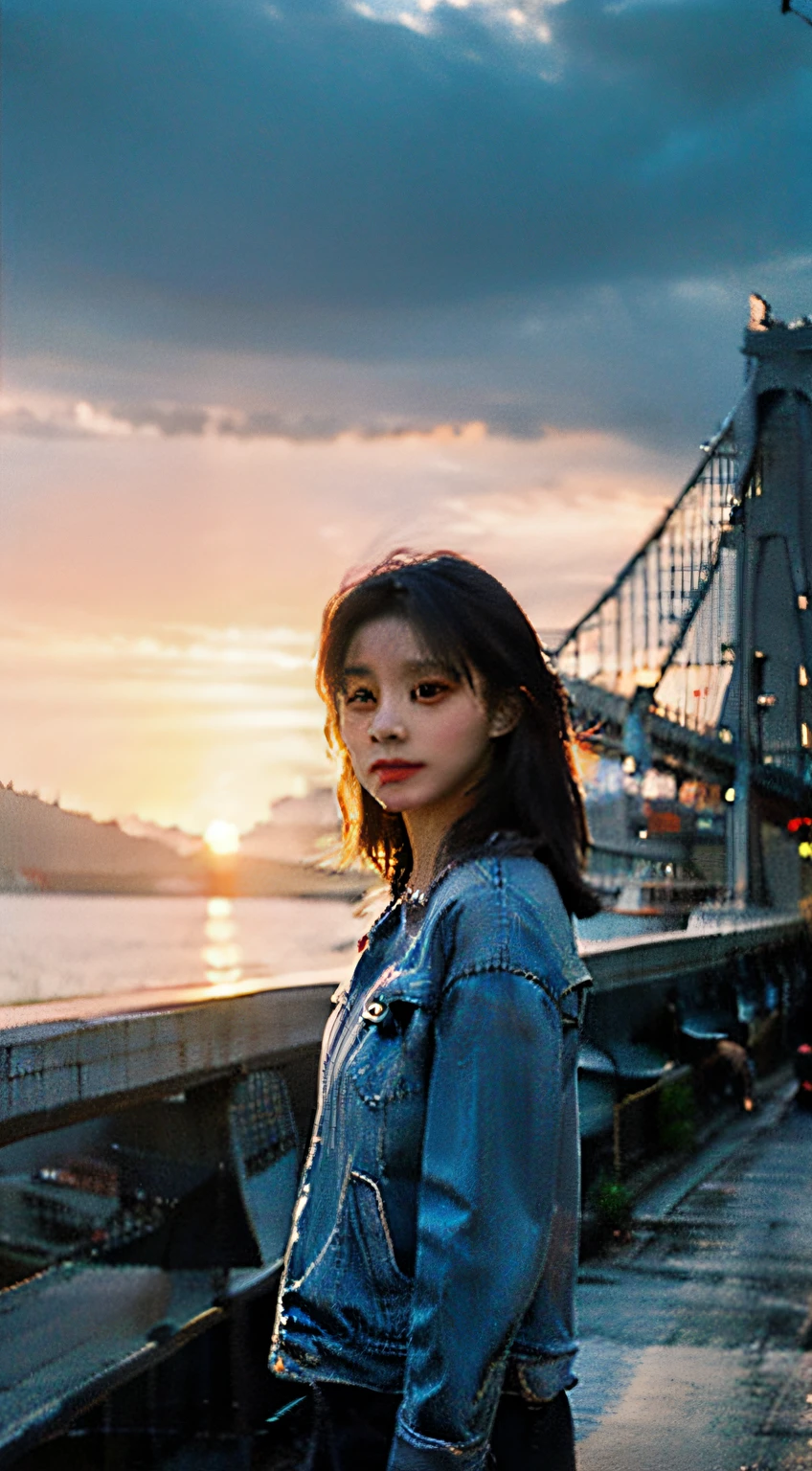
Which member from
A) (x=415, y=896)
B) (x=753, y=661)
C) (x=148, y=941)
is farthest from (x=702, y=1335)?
(x=148, y=941)

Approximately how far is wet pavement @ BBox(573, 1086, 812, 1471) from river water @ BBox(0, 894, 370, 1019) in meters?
→ 20.3

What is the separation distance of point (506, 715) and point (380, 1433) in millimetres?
771

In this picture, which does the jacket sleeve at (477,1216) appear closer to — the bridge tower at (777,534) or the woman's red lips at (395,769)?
the woman's red lips at (395,769)

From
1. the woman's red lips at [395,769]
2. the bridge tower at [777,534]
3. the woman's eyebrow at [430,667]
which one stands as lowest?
the woman's red lips at [395,769]

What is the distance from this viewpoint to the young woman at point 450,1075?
170 cm

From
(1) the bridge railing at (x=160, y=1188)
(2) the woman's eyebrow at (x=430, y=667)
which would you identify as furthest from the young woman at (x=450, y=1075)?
(1) the bridge railing at (x=160, y=1188)

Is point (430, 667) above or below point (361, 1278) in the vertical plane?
above

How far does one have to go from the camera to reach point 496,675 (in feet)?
6.57

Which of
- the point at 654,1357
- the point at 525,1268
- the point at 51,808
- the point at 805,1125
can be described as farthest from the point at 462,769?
the point at 805,1125

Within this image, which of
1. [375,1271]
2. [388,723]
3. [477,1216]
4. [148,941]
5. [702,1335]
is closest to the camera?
[477,1216]

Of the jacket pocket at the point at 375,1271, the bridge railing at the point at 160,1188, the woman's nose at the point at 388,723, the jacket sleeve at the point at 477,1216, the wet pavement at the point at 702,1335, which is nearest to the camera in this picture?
the jacket sleeve at the point at 477,1216

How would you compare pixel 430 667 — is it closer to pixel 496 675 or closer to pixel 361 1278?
pixel 496 675

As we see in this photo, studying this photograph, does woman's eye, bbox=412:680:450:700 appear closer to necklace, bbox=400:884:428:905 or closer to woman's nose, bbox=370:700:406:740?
woman's nose, bbox=370:700:406:740

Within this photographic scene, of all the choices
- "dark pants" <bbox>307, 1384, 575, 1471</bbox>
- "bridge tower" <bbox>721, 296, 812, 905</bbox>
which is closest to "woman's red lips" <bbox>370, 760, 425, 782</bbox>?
"dark pants" <bbox>307, 1384, 575, 1471</bbox>
